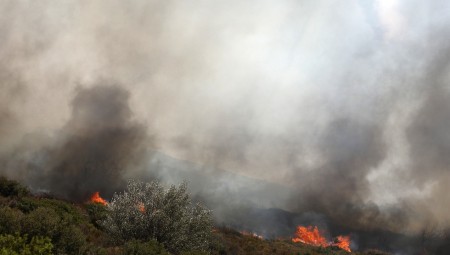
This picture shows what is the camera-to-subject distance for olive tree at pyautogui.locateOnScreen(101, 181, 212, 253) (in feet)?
88.4

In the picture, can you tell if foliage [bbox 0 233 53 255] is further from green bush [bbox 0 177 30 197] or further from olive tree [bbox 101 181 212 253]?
green bush [bbox 0 177 30 197]

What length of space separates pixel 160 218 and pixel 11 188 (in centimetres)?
2432

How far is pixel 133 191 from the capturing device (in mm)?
29516

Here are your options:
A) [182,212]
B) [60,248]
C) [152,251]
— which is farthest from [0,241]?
[182,212]

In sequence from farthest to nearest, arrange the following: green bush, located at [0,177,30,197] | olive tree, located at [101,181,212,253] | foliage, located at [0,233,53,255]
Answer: green bush, located at [0,177,30,197]
olive tree, located at [101,181,212,253]
foliage, located at [0,233,53,255]

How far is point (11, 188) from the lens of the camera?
41312 millimetres

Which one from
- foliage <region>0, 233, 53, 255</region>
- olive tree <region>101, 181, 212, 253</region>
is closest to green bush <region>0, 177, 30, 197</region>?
olive tree <region>101, 181, 212, 253</region>

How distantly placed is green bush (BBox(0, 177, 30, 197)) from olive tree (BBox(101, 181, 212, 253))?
1851 centimetres

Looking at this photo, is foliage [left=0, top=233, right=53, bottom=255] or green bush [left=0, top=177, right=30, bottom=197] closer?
foliage [left=0, top=233, right=53, bottom=255]

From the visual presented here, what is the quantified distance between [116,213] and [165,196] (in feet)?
13.1

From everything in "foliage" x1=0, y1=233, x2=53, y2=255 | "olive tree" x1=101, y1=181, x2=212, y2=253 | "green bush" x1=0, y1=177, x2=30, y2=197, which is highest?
"green bush" x1=0, y1=177, x2=30, y2=197

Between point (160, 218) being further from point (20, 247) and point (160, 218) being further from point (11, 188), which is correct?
point (11, 188)

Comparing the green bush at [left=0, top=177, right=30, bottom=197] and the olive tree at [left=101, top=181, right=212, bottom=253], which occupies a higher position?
the green bush at [left=0, top=177, right=30, bottom=197]

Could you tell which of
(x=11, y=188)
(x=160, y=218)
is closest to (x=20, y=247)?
(x=160, y=218)
